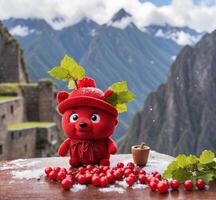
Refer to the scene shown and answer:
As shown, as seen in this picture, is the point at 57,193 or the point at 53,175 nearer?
the point at 57,193

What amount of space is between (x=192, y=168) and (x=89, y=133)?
3.55 ft

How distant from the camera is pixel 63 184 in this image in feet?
14.9

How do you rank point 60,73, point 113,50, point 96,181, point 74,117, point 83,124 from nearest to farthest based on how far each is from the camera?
point 96,181 → point 83,124 → point 74,117 → point 60,73 → point 113,50

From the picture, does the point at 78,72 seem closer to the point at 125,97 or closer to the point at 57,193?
the point at 125,97

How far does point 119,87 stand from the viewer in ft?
18.1

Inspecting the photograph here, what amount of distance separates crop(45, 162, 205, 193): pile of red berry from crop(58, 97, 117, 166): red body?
281 mm

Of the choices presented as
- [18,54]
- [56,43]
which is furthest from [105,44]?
[18,54]

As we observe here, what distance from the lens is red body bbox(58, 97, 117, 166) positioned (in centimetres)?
536

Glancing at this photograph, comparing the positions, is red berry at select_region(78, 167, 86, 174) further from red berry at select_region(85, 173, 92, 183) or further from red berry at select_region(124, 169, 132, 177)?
red berry at select_region(124, 169, 132, 177)

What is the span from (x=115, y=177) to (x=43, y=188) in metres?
0.62

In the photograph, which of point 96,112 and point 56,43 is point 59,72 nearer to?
point 96,112

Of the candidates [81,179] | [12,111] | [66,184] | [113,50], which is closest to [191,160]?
[81,179]

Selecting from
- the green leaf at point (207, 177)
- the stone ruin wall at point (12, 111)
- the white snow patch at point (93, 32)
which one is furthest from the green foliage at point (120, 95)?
the white snow patch at point (93, 32)

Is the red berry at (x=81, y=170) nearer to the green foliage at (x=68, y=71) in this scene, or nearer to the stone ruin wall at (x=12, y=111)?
the green foliage at (x=68, y=71)
